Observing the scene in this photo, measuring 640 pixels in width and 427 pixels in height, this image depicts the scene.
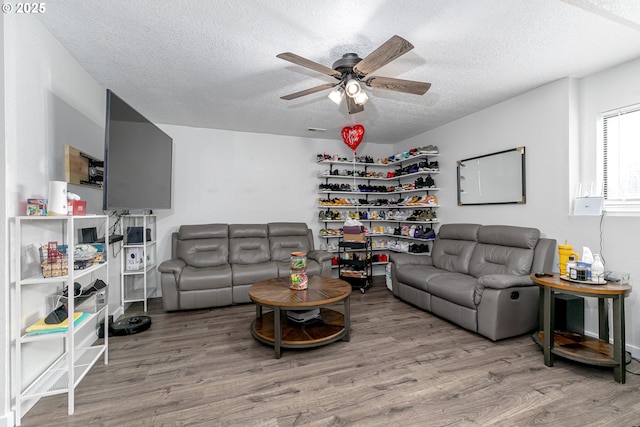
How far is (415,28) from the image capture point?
2.00 meters

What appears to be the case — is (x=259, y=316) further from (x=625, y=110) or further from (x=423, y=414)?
(x=625, y=110)

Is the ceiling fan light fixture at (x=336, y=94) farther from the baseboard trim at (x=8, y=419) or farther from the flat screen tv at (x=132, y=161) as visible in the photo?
the baseboard trim at (x=8, y=419)

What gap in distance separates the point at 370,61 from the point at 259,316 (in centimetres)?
253

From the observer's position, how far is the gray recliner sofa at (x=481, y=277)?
2584mm

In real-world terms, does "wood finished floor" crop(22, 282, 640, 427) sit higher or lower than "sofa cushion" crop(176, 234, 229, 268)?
lower

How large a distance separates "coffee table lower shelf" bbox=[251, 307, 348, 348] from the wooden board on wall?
201cm

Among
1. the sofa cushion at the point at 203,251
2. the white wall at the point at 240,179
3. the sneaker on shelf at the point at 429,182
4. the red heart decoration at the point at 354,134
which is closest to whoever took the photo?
the red heart decoration at the point at 354,134

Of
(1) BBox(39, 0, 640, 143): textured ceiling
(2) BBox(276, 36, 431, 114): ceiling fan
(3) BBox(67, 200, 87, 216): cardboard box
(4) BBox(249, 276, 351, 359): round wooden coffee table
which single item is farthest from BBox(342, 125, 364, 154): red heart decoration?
(3) BBox(67, 200, 87, 216): cardboard box

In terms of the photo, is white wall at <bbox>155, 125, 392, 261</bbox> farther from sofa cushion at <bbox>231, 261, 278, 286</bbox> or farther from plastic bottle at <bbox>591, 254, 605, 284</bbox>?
plastic bottle at <bbox>591, 254, 605, 284</bbox>

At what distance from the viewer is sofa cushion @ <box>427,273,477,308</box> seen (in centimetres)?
277

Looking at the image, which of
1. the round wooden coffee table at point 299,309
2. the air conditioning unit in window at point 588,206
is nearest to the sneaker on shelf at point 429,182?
the air conditioning unit in window at point 588,206

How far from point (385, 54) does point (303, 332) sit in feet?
7.66

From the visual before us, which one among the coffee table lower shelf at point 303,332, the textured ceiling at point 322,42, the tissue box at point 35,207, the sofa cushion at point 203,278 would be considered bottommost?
the coffee table lower shelf at point 303,332

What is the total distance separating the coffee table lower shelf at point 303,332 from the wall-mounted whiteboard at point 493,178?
250 centimetres
